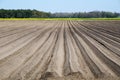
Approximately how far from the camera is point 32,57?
1032 centimetres

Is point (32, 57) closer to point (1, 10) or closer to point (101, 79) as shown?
point (101, 79)

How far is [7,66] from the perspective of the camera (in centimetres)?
866

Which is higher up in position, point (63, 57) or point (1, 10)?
point (63, 57)

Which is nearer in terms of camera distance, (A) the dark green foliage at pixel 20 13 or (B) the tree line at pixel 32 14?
(A) the dark green foliage at pixel 20 13

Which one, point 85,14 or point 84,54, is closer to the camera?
point 84,54

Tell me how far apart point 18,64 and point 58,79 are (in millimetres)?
2319

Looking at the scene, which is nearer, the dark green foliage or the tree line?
the dark green foliage

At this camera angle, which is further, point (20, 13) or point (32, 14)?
point (32, 14)

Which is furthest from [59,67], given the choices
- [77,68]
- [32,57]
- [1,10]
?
[1,10]

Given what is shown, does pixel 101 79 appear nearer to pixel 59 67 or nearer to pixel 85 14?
pixel 59 67

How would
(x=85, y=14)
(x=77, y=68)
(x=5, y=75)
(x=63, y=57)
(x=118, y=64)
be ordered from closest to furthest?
(x=5, y=75)
(x=77, y=68)
(x=118, y=64)
(x=63, y=57)
(x=85, y=14)

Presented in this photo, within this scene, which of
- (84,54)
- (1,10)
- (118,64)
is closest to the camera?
(118,64)

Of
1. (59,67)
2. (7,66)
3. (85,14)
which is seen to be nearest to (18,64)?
(7,66)

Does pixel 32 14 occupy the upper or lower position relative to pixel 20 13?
lower
